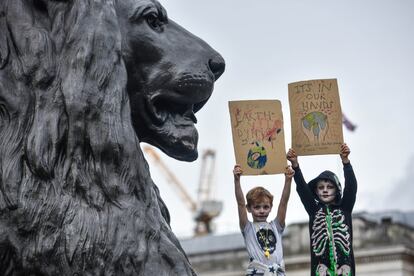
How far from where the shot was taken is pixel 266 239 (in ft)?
26.1

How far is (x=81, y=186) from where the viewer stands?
17.1ft

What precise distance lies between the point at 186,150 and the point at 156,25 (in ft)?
2.10

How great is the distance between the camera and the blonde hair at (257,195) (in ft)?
26.6

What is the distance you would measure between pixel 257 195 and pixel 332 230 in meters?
0.77

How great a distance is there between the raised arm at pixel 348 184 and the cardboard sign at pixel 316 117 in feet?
0.80

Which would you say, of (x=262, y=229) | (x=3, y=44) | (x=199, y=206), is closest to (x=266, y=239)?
(x=262, y=229)

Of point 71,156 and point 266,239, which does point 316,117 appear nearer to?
point 266,239

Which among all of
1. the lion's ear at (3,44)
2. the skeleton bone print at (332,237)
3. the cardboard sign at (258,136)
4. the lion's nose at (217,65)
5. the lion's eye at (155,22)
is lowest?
the skeleton bone print at (332,237)

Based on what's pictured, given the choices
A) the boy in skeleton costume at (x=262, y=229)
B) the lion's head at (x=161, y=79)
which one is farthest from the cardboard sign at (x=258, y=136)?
the lion's head at (x=161, y=79)

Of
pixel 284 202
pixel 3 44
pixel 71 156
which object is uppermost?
pixel 3 44

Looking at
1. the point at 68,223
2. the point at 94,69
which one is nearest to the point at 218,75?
the point at 94,69

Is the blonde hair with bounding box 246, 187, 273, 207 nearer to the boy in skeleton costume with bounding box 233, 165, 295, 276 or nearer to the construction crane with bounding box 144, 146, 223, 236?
the boy in skeleton costume with bounding box 233, 165, 295, 276

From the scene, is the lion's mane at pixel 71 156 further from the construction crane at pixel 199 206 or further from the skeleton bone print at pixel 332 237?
the construction crane at pixel 199 206

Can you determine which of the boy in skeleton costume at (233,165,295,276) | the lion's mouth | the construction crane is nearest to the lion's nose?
the lion's mouth
